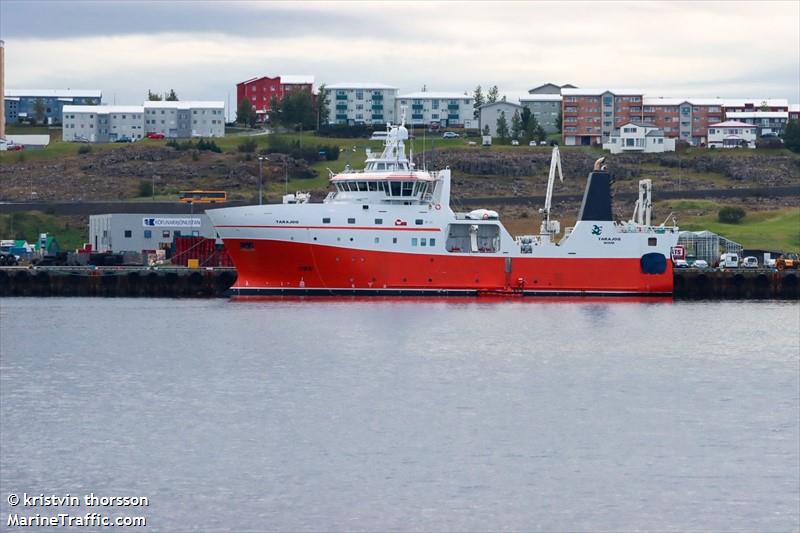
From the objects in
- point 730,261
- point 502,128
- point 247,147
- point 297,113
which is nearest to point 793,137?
point 502,128

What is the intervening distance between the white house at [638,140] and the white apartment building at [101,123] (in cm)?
4486

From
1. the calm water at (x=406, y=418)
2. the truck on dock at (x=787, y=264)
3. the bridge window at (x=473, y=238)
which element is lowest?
the calm water at (x=406, y=418)

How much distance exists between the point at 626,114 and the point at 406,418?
109m

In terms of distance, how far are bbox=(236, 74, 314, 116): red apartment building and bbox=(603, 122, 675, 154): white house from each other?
42531mm

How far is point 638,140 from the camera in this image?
130 meters

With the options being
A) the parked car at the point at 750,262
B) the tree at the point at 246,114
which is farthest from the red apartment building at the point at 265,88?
the parked car at the point at 750,262

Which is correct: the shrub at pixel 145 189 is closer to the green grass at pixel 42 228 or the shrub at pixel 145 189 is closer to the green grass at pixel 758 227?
the green grass at pixel 42 228

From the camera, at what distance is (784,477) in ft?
106

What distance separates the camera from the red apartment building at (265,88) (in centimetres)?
16238

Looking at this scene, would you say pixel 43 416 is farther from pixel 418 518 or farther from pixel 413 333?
pixel 413 333

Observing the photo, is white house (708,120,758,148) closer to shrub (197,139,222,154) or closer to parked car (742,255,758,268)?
shrub (197,139,222,154)

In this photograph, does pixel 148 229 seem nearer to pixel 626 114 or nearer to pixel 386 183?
pixel 386 183

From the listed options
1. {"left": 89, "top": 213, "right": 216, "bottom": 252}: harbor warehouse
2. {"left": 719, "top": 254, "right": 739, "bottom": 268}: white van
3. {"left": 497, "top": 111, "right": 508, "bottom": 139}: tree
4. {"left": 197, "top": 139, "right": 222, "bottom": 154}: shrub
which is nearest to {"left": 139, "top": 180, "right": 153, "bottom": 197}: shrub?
{"left": 197, "top": 139, "right": 222, "bottom": 154}: shrub

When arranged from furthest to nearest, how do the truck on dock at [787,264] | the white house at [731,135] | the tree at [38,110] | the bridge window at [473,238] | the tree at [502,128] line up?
the tree at [38,110], the white house at [731,135], the tree at [502,128], the truck on dock at [787,264], the bridge window at [473,238]
